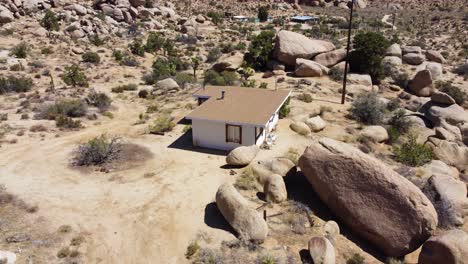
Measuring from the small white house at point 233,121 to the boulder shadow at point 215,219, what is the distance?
6874 mm

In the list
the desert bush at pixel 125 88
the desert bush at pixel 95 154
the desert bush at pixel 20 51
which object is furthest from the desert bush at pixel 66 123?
the desert bush at pixel 20 51

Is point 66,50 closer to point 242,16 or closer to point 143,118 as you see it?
point 143,118

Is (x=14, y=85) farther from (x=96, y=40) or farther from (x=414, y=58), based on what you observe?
(x=414, y=58)

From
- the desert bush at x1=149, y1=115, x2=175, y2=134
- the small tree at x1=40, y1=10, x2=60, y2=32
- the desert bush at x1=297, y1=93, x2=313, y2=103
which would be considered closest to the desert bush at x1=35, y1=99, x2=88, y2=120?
the desert bush at x1=149, y1=115, x2=175, y2=134

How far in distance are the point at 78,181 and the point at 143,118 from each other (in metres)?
11.3

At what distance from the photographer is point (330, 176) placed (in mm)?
18234

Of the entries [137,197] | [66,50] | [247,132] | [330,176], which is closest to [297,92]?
[247,132]

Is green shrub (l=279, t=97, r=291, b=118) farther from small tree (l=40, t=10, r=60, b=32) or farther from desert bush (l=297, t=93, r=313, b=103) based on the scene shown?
small tree (l=40, t=10, r=60, b=32)

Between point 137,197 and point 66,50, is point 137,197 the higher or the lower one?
Result: the lower one

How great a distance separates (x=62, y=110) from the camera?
32156 mm

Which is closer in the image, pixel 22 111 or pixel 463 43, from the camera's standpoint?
pixel 22 111

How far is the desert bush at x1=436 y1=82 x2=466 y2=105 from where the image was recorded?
37.7m

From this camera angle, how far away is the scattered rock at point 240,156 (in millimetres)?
22781

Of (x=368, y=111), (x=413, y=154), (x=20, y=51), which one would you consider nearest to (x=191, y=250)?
(x=413, y=154)
